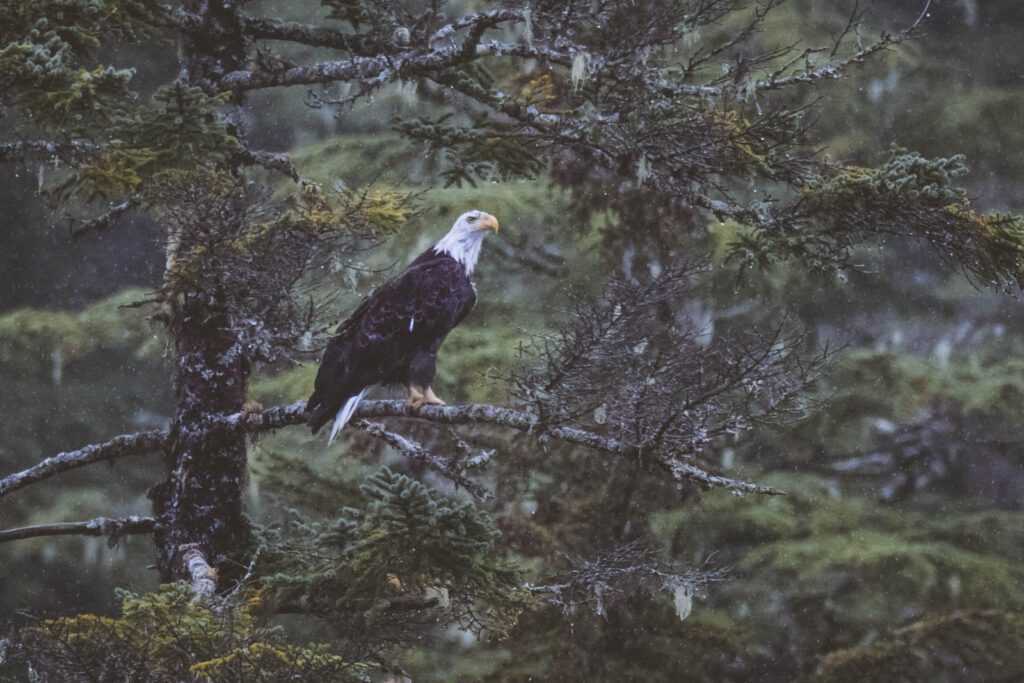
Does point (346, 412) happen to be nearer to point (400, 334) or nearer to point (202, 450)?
point (400, 334)

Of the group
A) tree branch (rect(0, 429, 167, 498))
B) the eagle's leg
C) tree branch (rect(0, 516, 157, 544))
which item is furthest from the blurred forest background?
the eagle's leg

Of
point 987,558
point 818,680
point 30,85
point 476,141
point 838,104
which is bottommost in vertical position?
point 818,680

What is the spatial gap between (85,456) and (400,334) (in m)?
1.86

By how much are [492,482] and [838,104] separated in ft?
14.1

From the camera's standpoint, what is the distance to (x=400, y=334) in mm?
7602

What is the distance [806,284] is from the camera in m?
10.9

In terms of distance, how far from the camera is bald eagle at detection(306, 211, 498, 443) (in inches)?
285

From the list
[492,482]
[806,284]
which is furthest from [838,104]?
[492,482]

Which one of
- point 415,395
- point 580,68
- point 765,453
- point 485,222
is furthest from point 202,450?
point 765,453

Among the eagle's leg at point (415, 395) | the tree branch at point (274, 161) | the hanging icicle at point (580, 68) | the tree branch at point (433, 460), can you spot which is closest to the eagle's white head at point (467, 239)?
the eagle's leg at point (415, 395)

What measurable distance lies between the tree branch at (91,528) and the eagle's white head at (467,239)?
2212 mm

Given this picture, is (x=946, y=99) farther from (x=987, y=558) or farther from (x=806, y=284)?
(x=987, y=558)

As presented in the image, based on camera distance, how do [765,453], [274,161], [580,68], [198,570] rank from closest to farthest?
[580,68] < [198,570] < [274,161] < [765,453]

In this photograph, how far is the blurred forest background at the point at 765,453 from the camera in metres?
9.73
